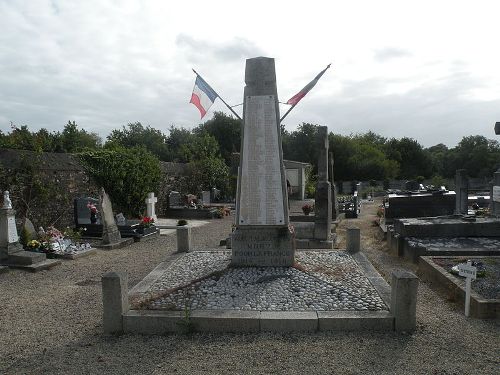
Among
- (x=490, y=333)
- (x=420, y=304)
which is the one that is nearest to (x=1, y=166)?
(x=420, y=304)

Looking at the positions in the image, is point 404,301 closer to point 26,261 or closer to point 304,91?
point 304,91

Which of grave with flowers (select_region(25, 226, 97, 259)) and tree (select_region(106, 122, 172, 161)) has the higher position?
tree (select_region(106, 122, 172, 161))

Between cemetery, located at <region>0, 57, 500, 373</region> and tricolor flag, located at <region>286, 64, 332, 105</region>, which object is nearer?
cemetery, located at <region>0, 57, 500, 373</region>

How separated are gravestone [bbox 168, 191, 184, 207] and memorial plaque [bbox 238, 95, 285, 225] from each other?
1290 cm

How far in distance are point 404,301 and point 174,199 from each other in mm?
16045

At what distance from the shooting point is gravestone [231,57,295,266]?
7039mm

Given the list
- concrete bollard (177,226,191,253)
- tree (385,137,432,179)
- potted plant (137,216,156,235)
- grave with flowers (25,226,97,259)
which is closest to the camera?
concrete bollard (177,226,191,253)

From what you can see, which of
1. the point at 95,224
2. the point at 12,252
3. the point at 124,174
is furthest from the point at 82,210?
the point at 12,252

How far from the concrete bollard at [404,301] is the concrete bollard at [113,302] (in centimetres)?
326

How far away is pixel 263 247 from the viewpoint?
23.1 feet

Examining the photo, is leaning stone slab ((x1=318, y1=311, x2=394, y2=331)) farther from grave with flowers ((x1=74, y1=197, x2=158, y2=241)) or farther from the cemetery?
grave with flowers ((x1=74, y1=197, x2=158, y2=241))

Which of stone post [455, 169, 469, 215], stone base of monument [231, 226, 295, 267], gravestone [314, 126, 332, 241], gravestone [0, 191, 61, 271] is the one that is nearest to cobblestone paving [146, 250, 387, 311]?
stone base of monument [231, 226, 295, 267]

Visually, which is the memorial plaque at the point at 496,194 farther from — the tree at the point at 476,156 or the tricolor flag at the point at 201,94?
the tree at the point at 476,156

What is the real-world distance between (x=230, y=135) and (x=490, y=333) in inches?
1669
